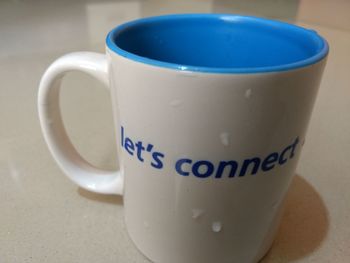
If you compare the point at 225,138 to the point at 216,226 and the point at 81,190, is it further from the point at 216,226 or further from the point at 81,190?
the point at 81,190

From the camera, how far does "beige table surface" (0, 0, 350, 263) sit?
0.31 meters

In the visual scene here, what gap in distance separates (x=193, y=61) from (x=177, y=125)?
0.53 ft

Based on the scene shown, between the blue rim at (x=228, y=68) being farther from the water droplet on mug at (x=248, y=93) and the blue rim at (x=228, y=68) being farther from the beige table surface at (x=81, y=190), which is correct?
the beige table surface at (x=81, y=190)

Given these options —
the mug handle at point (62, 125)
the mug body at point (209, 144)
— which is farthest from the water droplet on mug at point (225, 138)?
the mug handle at point (62, 125)

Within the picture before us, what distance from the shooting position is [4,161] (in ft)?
1.36

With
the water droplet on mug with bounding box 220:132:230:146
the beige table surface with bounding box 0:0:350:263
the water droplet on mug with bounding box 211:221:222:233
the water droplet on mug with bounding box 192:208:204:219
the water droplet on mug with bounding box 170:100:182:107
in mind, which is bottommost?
the beige table surface with bounding box 0:0:350:263

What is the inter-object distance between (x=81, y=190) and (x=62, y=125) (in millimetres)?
76

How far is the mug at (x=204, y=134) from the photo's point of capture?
211 mm

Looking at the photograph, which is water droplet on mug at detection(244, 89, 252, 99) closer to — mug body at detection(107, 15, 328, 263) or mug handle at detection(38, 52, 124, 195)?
mug body at detection(107, 15, 328, 263)

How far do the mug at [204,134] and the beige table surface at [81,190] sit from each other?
3 cm

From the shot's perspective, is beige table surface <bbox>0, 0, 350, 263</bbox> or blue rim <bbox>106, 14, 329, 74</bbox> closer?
blue rim <bbox>106, 14, 329, 74</bbox>

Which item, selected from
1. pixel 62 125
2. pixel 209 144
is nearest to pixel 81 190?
pixel 62 125

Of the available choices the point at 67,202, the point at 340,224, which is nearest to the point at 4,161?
the point at 67,202

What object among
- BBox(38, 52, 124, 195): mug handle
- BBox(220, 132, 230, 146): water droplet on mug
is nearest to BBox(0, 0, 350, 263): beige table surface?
BBox(38, 52, 124, 195): mug handle
